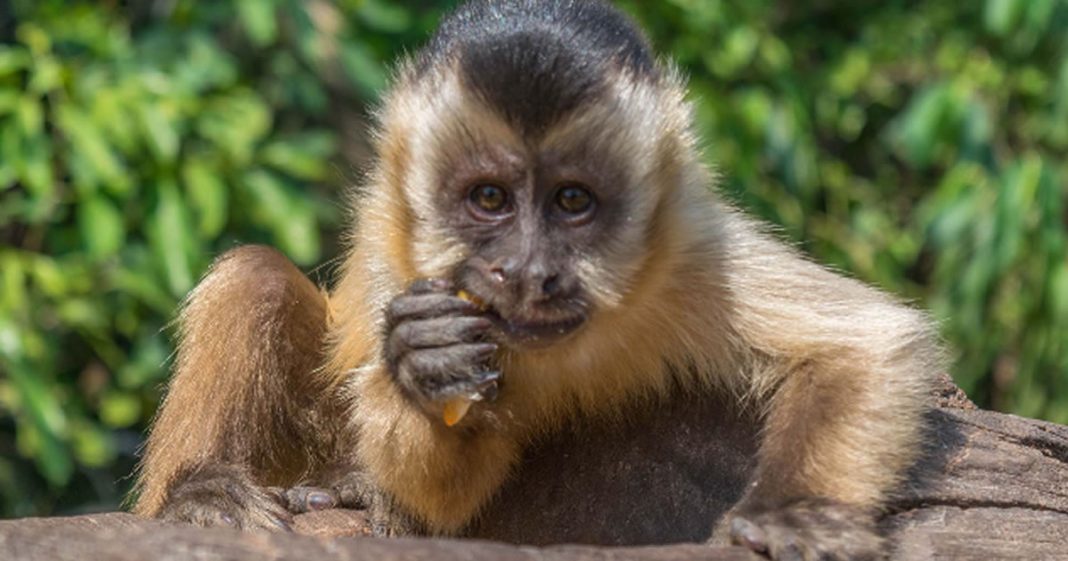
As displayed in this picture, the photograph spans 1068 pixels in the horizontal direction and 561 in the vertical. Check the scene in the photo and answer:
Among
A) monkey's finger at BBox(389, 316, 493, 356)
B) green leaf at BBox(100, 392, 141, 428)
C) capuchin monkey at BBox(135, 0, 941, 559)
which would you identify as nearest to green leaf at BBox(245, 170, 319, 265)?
green leaf at BBox(100, 392, 141, 428)

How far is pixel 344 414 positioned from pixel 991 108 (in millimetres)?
5184

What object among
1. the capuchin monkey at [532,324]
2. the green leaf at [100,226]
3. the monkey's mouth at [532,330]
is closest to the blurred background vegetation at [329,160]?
the green leaf at [100,226]

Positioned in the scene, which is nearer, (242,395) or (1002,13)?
(242,395)

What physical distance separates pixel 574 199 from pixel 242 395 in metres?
1.38

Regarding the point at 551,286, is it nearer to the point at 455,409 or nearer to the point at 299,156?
the point at 455,409

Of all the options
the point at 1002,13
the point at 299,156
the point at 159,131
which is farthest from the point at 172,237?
the point at 1002,13

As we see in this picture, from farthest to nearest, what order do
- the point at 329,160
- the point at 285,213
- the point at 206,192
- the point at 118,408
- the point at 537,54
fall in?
the point at 329,160, the point at 118,408, the point at 285,213, the point at 206,192, the point at 537,54

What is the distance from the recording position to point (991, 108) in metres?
9.33

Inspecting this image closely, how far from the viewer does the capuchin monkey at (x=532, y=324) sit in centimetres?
459

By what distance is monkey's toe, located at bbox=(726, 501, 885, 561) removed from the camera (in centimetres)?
418

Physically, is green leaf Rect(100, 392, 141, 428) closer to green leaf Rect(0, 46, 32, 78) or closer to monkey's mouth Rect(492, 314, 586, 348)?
green leaf Rect(0, 46, 32, 78)

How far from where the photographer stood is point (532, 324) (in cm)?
456

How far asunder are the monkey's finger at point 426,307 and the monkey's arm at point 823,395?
0.95 meters

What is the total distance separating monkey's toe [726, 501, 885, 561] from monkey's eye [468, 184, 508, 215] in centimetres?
114
